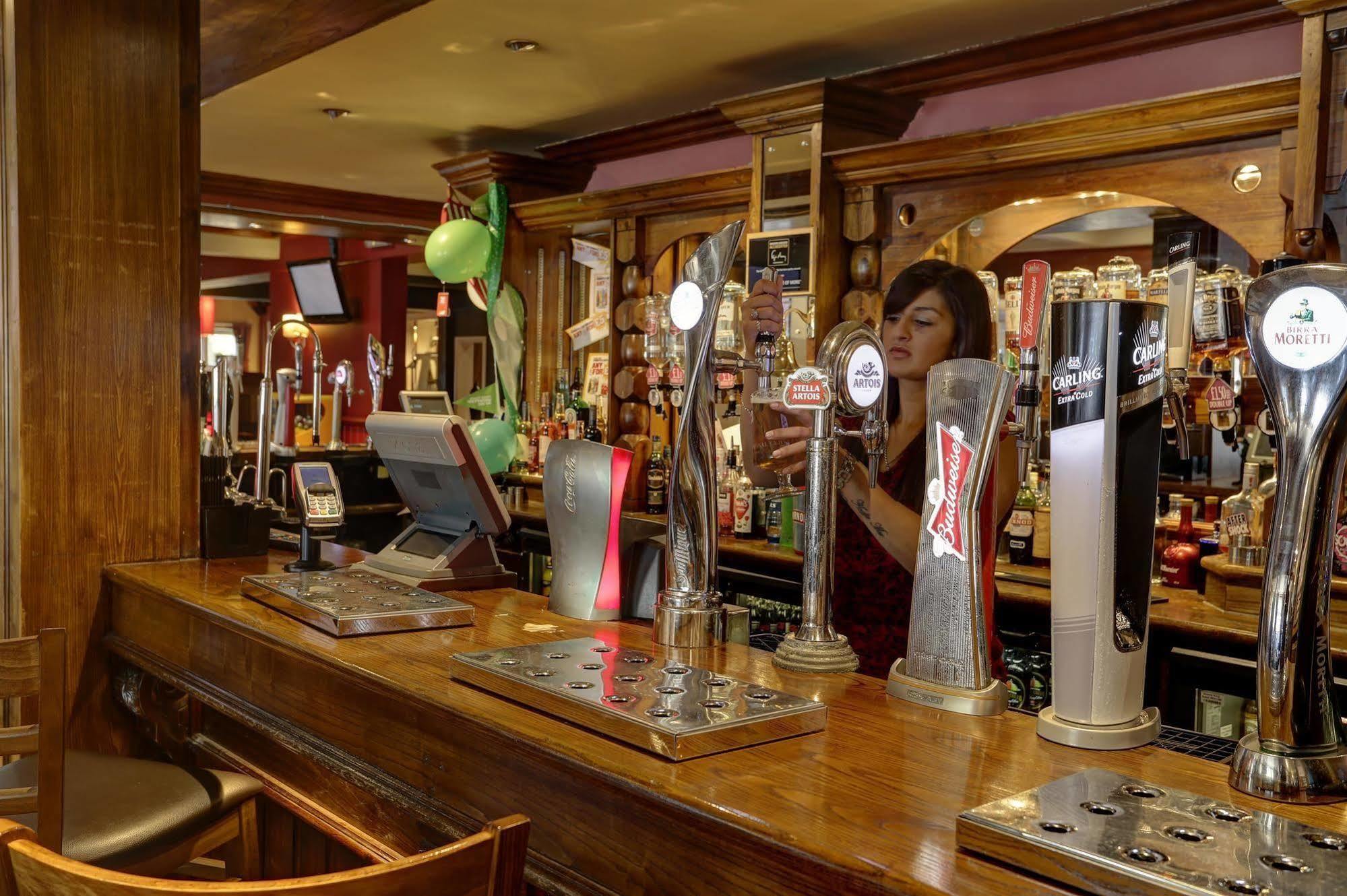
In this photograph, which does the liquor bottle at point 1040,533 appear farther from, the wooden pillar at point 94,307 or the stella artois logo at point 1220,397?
the wooden pillar at point 94,307

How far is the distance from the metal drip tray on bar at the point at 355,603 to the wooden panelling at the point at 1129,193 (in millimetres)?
2540

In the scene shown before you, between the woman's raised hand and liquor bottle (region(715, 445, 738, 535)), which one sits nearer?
the woman's raised hand

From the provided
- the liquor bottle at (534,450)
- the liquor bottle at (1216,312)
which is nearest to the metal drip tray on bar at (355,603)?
the liquor bottle at (1216,312)

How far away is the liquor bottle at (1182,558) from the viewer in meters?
3.33

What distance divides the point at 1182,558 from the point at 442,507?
6.83ft

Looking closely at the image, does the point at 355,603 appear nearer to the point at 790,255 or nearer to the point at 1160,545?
the point at 1160,545

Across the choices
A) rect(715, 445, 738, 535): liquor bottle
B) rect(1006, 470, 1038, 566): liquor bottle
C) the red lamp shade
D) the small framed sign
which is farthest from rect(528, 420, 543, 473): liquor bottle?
the red lamp shade

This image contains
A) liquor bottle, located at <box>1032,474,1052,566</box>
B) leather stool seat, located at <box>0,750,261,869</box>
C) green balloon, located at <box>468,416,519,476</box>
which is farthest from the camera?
green balloon, located at <box>468,416,519,476</box>

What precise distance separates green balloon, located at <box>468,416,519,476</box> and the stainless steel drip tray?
15.4ft

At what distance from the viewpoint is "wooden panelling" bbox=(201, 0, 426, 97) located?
10.6 feet

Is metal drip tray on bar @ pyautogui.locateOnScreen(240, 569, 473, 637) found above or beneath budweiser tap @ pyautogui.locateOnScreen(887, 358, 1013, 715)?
beneath

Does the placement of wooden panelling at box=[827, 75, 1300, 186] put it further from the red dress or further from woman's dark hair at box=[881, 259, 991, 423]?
the red dress

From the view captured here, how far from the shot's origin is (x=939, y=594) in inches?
57.6

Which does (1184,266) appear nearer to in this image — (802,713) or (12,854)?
(802,713)
